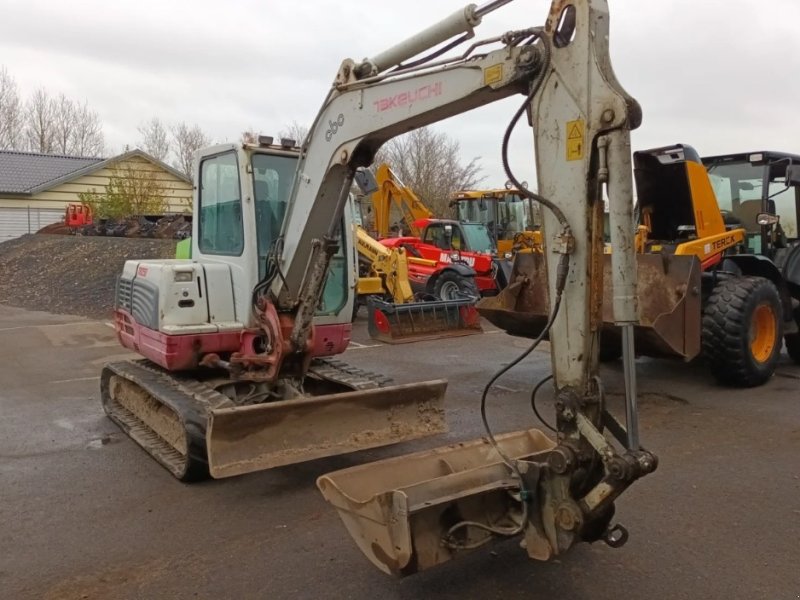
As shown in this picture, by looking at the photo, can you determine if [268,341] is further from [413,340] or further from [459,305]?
[459,305]

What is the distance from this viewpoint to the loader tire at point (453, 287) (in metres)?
13.6

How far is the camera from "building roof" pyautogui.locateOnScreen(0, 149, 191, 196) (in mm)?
27814

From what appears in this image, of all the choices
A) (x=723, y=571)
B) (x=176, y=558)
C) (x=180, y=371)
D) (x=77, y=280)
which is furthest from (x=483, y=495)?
(x=77, y=280)

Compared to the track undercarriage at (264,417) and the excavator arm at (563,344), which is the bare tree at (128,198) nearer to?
the track undercarriage at (264,417)

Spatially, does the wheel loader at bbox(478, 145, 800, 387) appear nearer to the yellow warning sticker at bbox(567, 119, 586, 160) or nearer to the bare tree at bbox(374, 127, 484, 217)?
the yellow warning sticker at bbox(567, 119, 586, 160)

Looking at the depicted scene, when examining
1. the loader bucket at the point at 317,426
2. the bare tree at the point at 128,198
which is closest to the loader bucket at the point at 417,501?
the loader bucket at the point at 317,426

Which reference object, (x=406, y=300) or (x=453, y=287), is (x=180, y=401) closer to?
(x=406, y=300)

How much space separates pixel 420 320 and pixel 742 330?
5.24 metres

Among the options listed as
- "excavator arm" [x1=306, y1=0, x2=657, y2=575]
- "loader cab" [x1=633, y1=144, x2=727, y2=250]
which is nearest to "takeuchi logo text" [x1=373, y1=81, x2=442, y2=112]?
"excavator arm" [x1=306, y1=0, x2=657, y2=575]

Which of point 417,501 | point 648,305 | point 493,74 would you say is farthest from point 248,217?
point 648,305

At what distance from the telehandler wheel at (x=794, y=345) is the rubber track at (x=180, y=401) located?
Answer: 6102mm

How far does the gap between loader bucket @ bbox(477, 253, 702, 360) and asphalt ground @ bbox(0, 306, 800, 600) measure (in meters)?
0.74

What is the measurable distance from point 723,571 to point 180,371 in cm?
431

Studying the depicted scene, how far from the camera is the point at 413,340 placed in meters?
11.3
